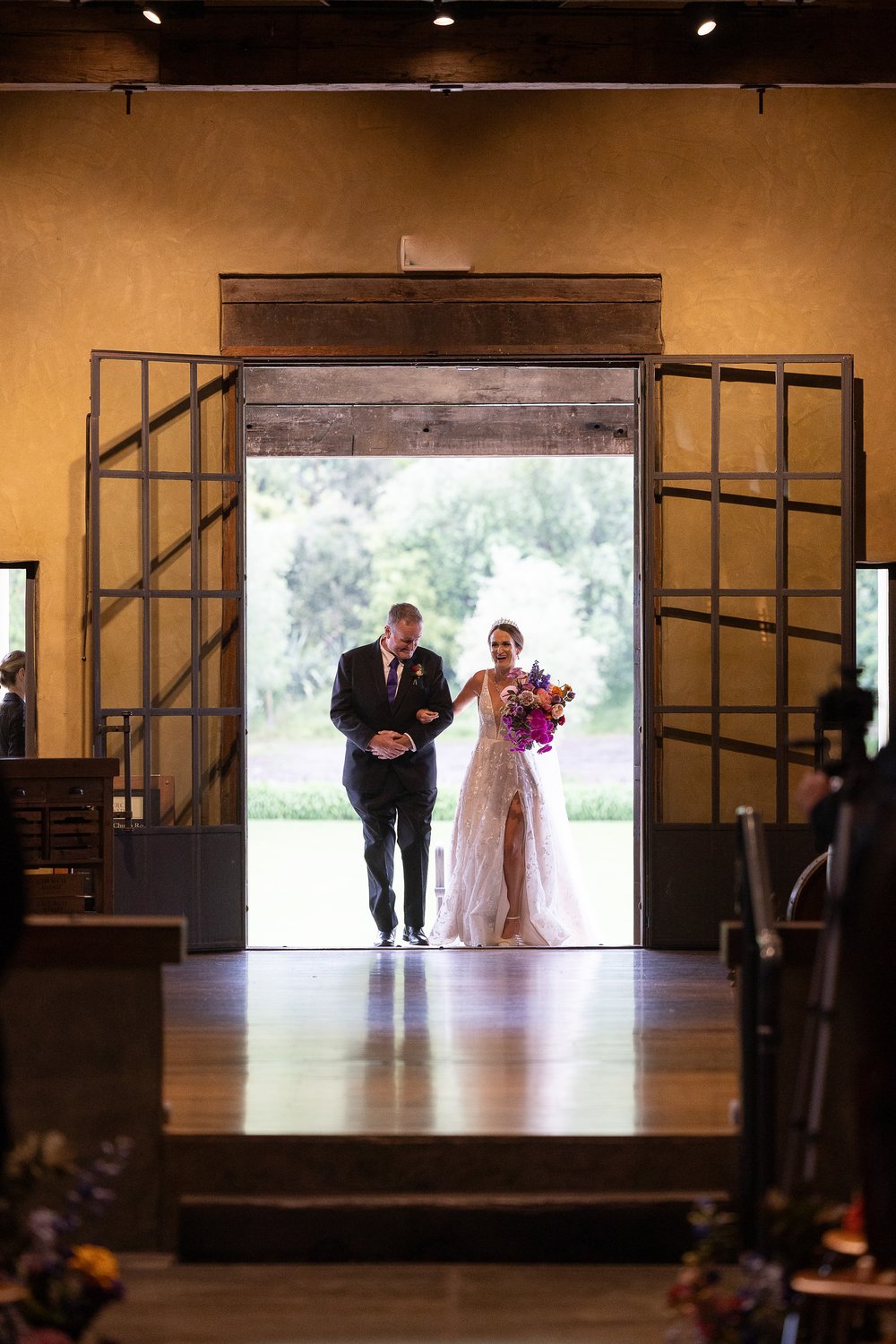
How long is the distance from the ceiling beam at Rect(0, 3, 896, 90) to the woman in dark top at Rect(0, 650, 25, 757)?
2.71m

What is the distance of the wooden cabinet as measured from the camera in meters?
6.27

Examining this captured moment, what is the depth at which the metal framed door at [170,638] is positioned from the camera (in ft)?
22.9

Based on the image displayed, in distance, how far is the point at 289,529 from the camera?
2075 centimetres

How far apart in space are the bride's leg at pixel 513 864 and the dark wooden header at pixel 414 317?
8.14 ft

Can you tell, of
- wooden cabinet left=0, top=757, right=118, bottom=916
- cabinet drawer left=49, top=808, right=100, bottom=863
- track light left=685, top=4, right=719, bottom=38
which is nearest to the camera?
track light left=685, top=4, right=719, bottom=38

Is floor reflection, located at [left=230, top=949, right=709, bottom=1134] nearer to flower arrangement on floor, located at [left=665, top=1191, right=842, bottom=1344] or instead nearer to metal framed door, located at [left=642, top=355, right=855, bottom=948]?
metal framed door, located at [left=642, top=355, right=855, bottom=948]

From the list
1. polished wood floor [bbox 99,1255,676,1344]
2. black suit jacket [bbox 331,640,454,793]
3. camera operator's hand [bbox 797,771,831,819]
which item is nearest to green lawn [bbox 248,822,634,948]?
black suit jacket [bbox 331,640,454,793]

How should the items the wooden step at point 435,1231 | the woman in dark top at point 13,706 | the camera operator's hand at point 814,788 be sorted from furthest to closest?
the woman in dark top at point 13,706
the wooden step at point 435,1231
the camera operator's hand at point 814,788

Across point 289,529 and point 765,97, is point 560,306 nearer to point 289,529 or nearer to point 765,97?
point 765,97

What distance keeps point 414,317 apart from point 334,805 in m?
11.4

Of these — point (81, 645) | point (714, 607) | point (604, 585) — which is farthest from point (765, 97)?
point (604, 585)

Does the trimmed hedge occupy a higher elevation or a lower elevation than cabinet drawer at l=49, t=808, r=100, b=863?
lower

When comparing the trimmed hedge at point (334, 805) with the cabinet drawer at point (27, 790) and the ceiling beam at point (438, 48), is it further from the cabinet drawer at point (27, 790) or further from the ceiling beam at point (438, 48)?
the ceiling beam at point (438, 48)

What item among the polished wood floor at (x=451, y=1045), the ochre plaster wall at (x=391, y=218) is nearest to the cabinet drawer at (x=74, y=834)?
the polished wood floor at (x=451, y=1045)
